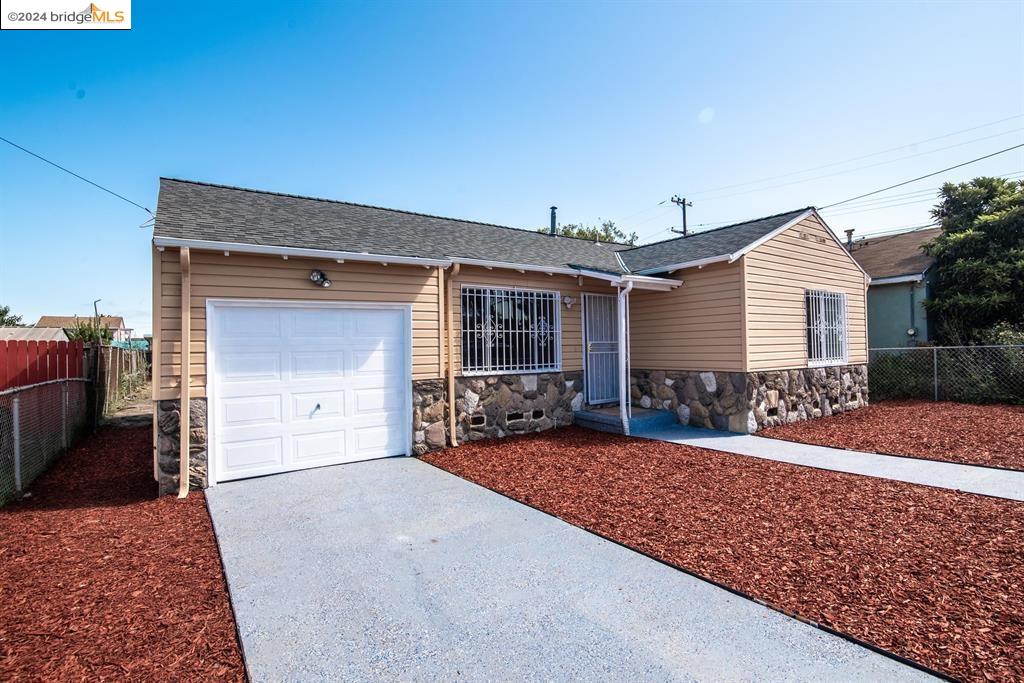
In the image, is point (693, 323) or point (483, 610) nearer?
point (483, 610)

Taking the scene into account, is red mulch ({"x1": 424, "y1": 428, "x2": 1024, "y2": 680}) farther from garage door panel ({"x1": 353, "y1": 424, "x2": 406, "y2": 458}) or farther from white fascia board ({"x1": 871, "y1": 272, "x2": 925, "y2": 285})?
white fascia board ({"x1": 871, "y1": 272, "x2": 925, "y2": 285})

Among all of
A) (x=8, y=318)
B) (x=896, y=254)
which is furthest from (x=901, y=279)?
(x=8, y=318)

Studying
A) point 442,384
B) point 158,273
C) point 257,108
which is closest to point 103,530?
point 158,273

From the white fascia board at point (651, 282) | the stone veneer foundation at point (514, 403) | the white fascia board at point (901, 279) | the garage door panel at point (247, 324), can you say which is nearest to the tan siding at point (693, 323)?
the white fascia board at point (651, 282)

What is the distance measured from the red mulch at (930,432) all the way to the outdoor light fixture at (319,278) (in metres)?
7.41

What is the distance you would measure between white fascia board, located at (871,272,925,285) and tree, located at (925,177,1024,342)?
485 millimetres

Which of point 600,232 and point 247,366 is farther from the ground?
point 600,232

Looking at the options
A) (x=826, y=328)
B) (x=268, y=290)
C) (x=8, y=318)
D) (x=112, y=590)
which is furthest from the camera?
(x=8, y=318)

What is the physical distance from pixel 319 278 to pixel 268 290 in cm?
62

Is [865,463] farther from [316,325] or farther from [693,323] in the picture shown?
[316,325]

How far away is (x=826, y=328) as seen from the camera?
968 centimetres

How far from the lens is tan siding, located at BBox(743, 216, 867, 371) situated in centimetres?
794

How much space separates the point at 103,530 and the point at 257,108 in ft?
24.5

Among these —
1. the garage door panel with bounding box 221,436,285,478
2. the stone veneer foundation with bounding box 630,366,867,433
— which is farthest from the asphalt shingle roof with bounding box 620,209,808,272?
the garage door panel with bounding box 221,436,285,478
